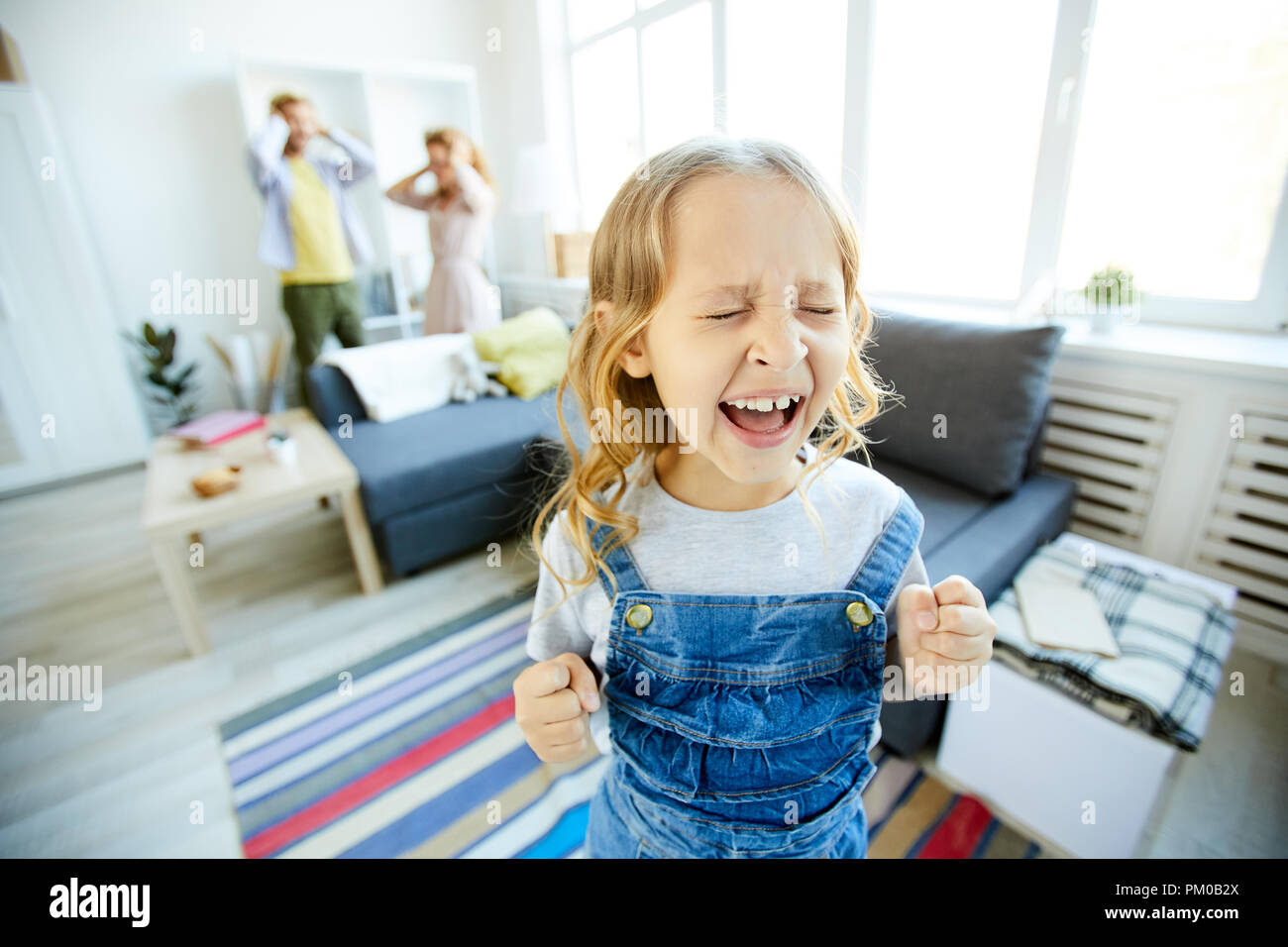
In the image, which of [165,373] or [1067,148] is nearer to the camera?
[1067,148]

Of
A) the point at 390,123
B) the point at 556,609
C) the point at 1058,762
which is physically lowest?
the point at 1058,762

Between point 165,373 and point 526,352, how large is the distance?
2123 mm

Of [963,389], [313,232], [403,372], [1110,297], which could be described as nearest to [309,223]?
[313,232]

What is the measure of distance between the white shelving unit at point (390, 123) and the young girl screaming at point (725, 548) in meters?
3.41

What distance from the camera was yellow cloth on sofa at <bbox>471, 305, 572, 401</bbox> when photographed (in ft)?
8.38

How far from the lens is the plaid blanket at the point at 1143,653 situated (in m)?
0.90

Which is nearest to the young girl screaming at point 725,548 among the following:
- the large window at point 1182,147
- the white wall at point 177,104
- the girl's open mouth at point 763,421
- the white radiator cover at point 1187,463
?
the girl's open mouth at point 763,421

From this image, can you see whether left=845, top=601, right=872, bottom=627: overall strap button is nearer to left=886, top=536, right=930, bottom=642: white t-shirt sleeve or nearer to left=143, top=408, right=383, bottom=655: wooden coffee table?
left=886, top=536, right=930, bottom=642: white t-shirt sleeve

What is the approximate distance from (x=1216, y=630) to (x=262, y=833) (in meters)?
1.86

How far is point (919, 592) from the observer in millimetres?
488

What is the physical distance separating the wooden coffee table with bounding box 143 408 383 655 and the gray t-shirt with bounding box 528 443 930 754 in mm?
1472

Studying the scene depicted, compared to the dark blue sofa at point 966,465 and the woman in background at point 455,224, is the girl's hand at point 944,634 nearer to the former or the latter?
the dark blue sofa at point 966,465

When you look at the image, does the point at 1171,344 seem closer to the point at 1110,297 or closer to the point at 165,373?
the point at 1110,297

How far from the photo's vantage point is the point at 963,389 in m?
1.22
